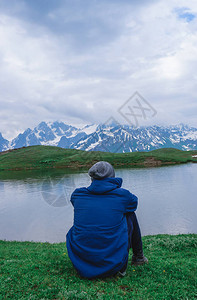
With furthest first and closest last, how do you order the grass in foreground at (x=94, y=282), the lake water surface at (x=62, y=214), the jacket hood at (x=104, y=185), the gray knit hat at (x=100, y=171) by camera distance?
the lake water surface at (x=62, y=214) < the gray knit hat at (x=100, y=171) < the jacket hood at (x=104, y=185) < the grass in foreground at (x=94, y=282)

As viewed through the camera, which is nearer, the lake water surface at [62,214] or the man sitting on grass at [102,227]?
the man sitting on grass at [102,227]

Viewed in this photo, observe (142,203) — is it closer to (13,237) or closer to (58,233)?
(58,233)

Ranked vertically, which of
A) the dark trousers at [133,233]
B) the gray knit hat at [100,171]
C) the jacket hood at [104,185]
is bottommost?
the dark trousers at [133,233]

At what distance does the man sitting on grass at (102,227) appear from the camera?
18.8ft

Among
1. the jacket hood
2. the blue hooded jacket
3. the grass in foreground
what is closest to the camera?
the grass in foreground

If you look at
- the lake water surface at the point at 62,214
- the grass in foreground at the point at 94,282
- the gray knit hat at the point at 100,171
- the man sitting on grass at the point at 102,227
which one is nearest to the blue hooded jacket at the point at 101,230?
the man sitting on grass at the point at 102,227

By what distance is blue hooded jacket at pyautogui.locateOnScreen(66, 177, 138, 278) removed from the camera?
5.71 meters

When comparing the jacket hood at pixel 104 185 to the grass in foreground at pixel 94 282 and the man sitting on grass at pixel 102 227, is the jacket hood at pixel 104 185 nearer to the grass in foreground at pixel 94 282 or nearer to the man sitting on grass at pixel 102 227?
the man sitting on grass at pixel 102 227

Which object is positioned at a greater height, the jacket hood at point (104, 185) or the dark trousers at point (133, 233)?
the jacket hood at point (104, 185)

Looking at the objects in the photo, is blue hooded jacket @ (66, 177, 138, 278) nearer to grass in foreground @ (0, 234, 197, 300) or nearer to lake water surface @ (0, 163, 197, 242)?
grass in foreground @ (0, 234, 197, 300)

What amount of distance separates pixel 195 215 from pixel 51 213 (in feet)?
52.6

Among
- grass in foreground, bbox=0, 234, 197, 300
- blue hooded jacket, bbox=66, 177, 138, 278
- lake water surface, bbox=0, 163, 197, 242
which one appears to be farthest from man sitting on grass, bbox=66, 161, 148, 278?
lake water surface, bbox=0, 163, 197, 242

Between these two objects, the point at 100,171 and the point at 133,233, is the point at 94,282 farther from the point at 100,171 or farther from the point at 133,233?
the point at 100,171

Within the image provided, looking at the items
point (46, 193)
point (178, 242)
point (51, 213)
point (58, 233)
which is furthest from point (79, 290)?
point (46, 193)
